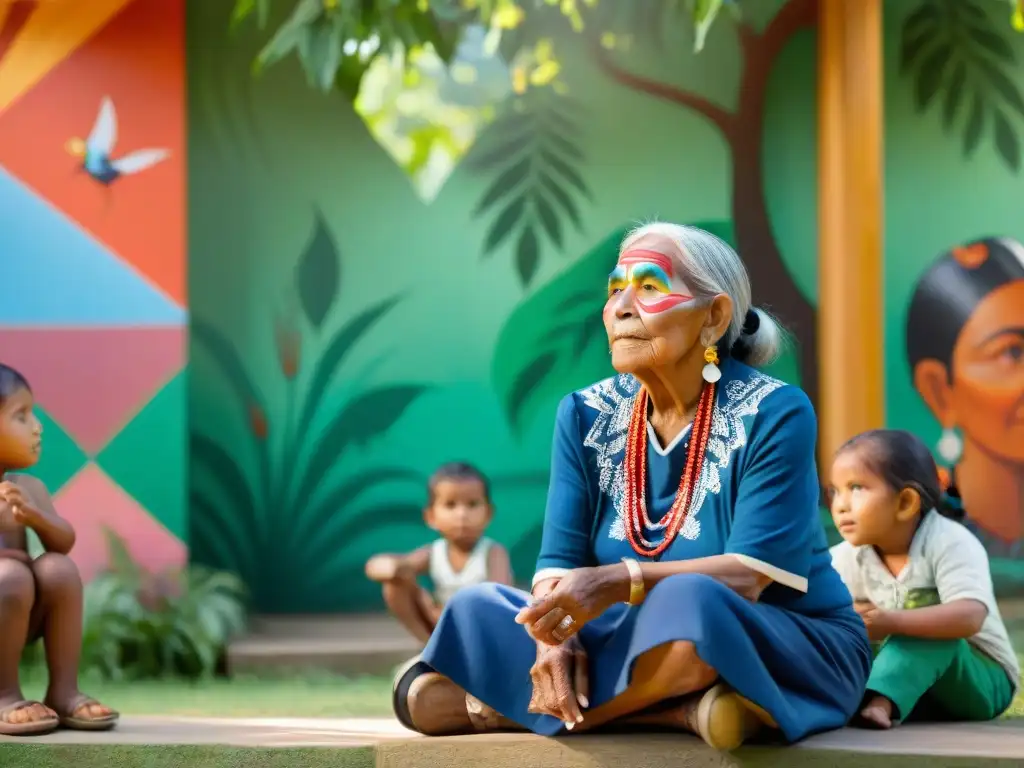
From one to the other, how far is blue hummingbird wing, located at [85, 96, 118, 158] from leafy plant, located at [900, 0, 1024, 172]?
396 cm

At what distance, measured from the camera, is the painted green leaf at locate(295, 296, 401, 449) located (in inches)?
288

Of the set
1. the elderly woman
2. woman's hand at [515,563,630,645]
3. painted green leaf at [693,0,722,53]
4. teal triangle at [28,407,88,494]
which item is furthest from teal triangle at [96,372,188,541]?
woman's hand at [515,563,630,645]

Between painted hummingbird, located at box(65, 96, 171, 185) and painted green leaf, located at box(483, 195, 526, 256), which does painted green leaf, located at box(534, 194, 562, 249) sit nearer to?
painted green leaf, located at box(483, 195, 526, 256)

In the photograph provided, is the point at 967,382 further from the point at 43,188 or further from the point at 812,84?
the point at 43,188

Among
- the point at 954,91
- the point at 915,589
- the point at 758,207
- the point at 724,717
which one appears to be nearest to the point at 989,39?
the point at 954,91

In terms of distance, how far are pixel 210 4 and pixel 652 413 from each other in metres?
4.84

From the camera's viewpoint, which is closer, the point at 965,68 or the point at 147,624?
the point at 147,624

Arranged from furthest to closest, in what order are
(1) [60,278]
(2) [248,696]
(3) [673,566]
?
(1) [60,278] → (2) [248,696] → (3) [673,566]

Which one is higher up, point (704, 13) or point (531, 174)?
point (704, 13)

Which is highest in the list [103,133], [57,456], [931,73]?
[931,73]

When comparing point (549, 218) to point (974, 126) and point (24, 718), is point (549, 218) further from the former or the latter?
point (24, 718)

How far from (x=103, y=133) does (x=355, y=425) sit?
1.95 m

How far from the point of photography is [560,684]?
116 inches

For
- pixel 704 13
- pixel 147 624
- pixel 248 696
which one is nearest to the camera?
pixel 248 696
